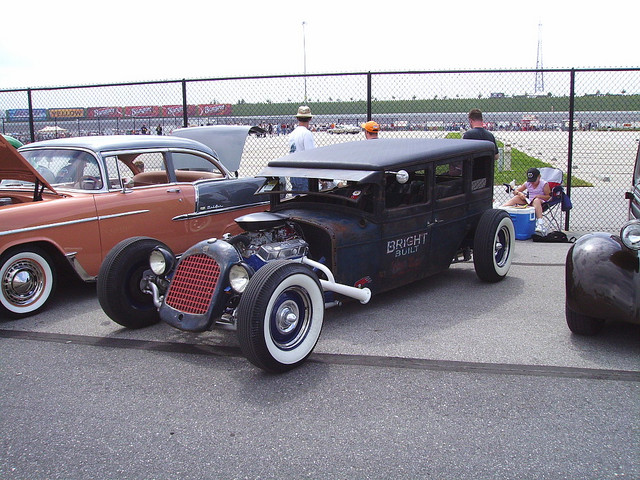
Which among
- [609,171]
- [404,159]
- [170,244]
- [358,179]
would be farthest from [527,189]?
[609,171]

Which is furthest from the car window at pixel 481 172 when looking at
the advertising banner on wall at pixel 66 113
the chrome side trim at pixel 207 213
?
the advertising banner on wall at pixel 66 113

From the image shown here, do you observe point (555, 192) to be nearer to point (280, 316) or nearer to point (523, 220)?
point (523, 220)

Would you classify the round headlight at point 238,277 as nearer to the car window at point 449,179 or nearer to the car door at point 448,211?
the car door at point 448,211

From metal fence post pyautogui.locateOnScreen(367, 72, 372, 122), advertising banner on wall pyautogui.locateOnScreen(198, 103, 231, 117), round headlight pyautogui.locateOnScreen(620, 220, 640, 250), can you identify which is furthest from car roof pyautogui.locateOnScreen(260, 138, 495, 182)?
advertising banner on wall pyautogui.locateOnScreen(198, 103, 231, 117)

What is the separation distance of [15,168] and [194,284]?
2.65m

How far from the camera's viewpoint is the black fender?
4074 mm

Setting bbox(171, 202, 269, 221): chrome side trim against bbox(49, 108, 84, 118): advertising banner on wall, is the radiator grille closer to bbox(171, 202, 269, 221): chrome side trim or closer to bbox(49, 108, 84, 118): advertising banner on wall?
bbox(171, 202, 269, 221): chrome side trim

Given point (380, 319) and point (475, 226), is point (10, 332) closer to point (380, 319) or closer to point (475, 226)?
point (380, 319)

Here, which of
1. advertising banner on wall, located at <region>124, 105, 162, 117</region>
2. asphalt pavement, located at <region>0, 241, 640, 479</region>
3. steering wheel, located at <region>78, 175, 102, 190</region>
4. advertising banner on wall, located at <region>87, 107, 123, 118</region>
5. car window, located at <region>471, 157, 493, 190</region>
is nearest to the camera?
asphalt pavement, located at <region>0, 241, 640, 479</region>

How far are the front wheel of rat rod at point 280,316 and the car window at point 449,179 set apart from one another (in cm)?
220

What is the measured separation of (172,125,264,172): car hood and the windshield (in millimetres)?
1950

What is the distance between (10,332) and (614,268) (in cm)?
480

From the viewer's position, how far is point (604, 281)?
4.15m

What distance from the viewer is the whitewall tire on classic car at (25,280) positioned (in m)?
5.27
